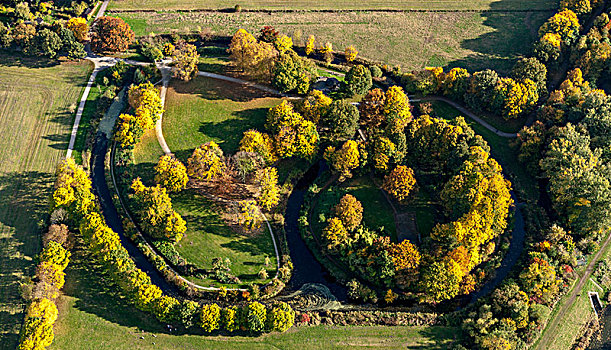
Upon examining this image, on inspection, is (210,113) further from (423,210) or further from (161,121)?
(423,210)

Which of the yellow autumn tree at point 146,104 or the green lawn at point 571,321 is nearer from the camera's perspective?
the green lawn at point 571,321

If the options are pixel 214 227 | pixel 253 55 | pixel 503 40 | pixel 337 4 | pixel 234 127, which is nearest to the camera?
pixel 214 227

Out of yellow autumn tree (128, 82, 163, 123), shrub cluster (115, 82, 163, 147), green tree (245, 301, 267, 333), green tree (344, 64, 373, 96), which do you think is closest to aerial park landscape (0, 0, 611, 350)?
shrub cluster (115, 82, 163, 147)

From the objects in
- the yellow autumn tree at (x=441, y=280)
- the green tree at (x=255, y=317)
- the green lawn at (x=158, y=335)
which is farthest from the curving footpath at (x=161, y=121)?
the yellow autumn tree at (x=441, y=280)

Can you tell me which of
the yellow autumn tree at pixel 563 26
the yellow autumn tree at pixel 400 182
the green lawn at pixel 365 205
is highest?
the yellow autumn tree at pixel 563 26

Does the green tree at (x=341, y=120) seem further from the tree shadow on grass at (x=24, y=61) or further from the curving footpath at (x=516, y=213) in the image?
the tree shadow on grass at (x=24, y=61)

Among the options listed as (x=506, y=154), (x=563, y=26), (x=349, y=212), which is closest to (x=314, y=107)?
(x=349, y=212)
